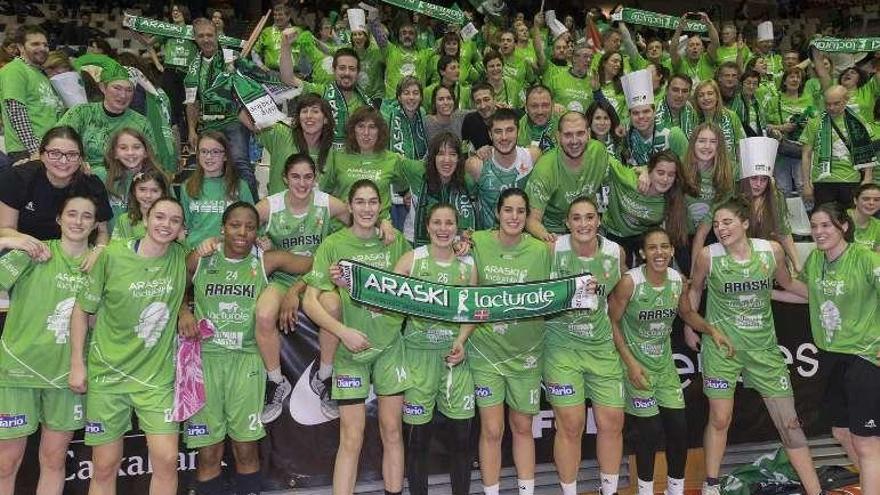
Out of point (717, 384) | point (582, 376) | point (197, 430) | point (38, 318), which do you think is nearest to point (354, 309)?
point (197, 430)

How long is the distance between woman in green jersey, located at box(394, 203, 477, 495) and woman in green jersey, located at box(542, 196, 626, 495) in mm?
566

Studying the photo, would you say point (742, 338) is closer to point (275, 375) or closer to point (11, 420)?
point (275, 375)

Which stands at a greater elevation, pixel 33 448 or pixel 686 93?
pixel 686 93

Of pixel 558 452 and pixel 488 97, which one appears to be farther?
pixel 488 97

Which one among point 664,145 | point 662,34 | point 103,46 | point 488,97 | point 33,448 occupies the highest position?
point 662,34

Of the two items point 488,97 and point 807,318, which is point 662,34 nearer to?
point 488,97

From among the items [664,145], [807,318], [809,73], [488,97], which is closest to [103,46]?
[488,97]

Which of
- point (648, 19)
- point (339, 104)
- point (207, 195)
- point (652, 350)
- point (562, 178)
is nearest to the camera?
point (207, 195)

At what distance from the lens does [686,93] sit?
7.33 metres

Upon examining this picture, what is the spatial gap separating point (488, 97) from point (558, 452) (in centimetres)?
333

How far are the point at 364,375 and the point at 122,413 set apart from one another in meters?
1.35

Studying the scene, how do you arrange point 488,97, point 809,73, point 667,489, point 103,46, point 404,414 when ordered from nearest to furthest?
point 404,414
point 667,489
point 488,97
point 103,46
point 809,73

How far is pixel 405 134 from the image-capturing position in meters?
6.79

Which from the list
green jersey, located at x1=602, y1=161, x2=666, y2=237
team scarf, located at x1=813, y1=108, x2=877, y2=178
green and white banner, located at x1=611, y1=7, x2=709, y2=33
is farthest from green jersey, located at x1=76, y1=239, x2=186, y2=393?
green and white banner, located at x1=611, y1=7, x2=709, y2=33
